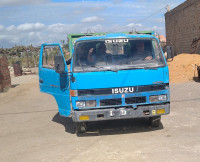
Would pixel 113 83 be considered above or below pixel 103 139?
above

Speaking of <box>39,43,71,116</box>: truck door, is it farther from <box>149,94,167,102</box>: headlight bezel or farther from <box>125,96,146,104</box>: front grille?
<box>149,94,167,102</box>: headlight bezel

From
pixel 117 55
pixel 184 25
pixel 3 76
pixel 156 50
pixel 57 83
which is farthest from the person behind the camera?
pixel 184 25

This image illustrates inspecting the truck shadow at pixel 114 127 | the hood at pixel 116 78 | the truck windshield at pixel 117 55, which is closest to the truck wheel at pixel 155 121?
the truck shadow at pixel 114 127

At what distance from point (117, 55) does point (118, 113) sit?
4.06 feet

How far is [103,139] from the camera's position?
565 cm

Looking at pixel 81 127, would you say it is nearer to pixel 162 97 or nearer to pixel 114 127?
pixel 114 127

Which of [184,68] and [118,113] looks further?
[184,68]

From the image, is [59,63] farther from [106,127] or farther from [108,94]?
[106,127]

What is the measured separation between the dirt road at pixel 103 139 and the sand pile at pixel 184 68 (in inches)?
186

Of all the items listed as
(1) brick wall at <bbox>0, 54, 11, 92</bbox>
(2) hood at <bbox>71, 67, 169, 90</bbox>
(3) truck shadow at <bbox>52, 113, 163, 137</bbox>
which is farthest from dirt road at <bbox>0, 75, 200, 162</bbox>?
(1) brick wall at <bbox>0, 54, 11, 92</bbox>

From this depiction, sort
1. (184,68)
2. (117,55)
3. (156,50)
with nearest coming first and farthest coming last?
1. (117,55)
2. (156,50)
3. (184,68)

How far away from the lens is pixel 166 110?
18.4ft

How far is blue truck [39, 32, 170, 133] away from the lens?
544 cm

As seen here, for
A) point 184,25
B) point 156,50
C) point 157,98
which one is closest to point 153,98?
point 157,98
